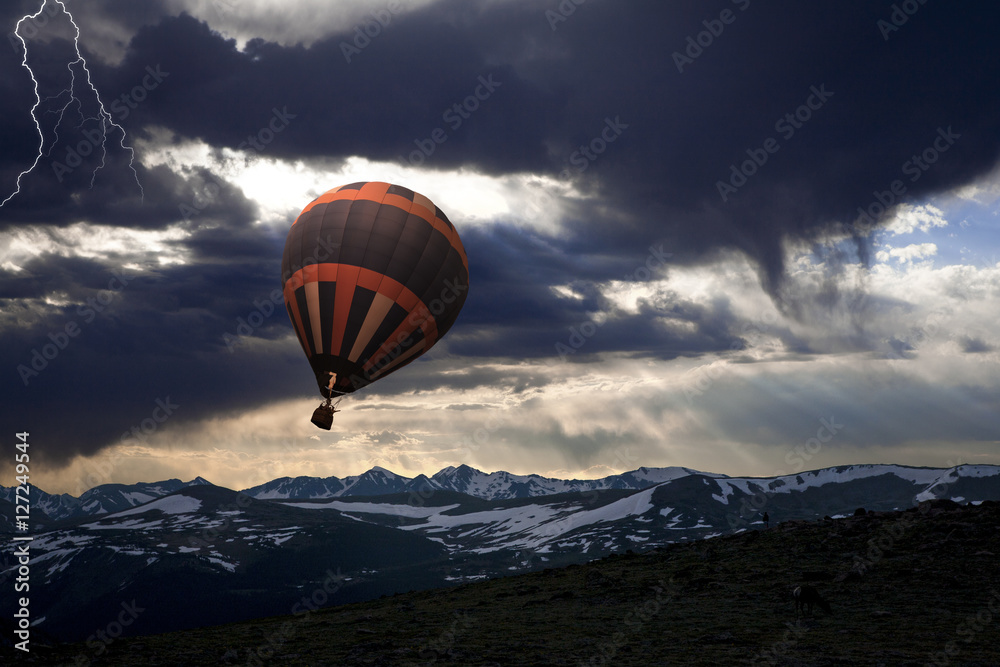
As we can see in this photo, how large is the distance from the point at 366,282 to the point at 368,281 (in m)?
0.16

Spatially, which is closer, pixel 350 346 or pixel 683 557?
pixel 350 346

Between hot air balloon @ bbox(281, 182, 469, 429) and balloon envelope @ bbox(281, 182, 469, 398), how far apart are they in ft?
0.21

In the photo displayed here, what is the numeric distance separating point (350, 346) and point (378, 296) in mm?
3764

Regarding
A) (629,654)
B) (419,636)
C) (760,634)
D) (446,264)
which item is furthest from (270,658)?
(446,264)

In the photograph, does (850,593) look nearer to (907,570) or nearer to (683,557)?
(907,570)

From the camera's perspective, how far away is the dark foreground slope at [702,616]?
33.1 m

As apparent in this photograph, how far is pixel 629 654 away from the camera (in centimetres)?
3297

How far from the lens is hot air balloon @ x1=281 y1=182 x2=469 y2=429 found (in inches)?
1813

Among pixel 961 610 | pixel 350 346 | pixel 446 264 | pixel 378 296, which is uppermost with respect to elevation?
pixel 446 264

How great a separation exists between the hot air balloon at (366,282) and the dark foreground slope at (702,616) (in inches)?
531
